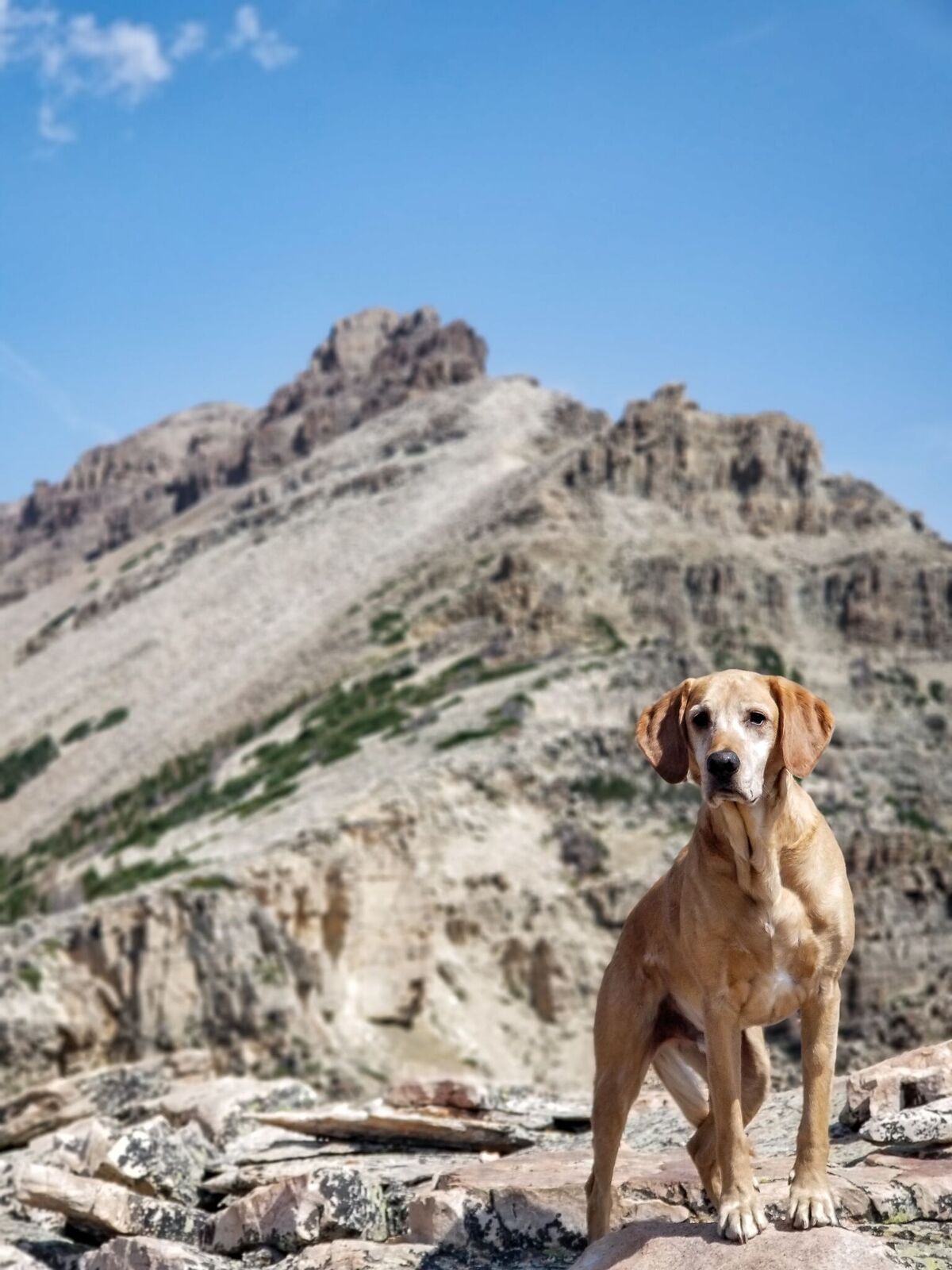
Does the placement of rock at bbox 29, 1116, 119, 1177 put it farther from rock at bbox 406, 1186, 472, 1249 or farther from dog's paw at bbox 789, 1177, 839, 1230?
dog's paw at bbox 789, 1177, 839, 1230

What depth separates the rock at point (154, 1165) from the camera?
884 cm

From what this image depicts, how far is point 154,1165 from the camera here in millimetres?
8898

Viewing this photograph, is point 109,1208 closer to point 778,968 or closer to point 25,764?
point 778,968

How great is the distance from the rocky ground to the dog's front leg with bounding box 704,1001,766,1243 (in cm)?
9

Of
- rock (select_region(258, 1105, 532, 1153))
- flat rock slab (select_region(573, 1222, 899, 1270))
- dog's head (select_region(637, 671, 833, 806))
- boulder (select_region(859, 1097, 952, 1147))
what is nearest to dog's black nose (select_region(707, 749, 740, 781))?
dog's head (select_region(637, 671, 833, 806))

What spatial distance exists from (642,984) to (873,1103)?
200 cm

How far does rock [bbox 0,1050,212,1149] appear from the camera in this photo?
43.7 ft

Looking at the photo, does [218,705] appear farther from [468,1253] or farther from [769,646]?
[468,1253]

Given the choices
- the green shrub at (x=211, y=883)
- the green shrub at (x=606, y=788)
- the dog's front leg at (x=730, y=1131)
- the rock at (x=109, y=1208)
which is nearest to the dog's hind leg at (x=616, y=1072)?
the dog's front leg at (x=730, y=1131)

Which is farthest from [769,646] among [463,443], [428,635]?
[463,443]

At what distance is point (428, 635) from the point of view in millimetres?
52625

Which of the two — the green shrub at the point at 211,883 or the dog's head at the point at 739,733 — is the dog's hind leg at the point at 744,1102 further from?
the green shrub at the point at 211,883

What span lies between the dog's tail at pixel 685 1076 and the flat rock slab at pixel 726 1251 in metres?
0.75

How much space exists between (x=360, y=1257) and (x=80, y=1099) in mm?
8123
